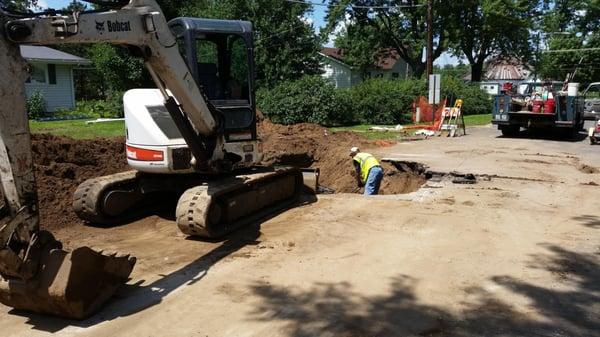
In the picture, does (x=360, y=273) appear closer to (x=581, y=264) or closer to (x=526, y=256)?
(x=526, y=256)

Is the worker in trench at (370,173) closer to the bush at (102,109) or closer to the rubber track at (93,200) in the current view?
the rubber track at (93,200)

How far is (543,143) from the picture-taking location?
1742 cm

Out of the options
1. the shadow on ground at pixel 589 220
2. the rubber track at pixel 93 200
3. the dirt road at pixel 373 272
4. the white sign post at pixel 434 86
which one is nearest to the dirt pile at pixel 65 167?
the rubber track at pixel 93 200

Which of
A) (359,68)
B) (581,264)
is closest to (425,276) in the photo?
(581,264)

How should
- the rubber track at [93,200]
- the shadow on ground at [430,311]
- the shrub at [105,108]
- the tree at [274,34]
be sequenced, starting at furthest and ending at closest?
the tree at [274,34] < the shrub at [105,108] < the rubber track at [93,200] < the shadow on ground at [430,311]

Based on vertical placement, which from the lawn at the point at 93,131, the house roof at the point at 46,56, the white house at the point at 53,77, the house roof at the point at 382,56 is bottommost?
the lawn at the point at 93,131

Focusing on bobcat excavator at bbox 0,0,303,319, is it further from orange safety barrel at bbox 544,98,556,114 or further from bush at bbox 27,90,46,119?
bush at bbox 27,90,46,119

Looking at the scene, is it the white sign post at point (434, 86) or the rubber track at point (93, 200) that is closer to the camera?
the rubber track at point (93, 200)

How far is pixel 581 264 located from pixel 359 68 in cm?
4443

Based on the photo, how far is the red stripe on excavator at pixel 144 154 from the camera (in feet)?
23.4

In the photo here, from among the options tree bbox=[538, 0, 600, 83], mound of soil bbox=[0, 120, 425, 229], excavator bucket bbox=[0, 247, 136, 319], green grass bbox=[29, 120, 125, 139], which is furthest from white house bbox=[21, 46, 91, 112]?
tree bbox=[538, 0, 600, 83]

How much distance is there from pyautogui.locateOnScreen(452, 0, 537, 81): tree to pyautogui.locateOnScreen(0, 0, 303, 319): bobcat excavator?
1482 inches

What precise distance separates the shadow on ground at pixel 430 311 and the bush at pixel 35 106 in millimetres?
21780

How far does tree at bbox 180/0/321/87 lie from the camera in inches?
1296
